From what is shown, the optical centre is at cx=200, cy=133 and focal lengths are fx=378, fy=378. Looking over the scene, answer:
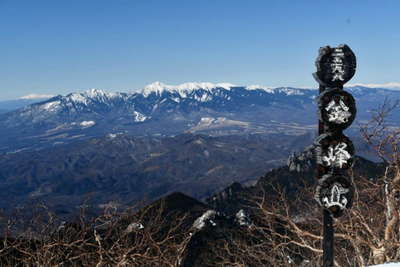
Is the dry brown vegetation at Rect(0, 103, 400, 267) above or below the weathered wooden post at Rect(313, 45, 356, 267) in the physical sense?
below

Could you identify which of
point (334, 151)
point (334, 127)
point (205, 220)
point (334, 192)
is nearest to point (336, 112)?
point (334, 127)

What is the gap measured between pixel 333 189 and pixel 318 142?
982 mm

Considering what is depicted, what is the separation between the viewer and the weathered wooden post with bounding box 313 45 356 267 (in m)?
7.33

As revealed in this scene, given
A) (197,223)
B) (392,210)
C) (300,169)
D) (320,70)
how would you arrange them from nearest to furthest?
1. (320,70)
2. (392,210)
3. (197,223)
4. (300,169)

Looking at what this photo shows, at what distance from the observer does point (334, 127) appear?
7.46 metres

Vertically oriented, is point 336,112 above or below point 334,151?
above

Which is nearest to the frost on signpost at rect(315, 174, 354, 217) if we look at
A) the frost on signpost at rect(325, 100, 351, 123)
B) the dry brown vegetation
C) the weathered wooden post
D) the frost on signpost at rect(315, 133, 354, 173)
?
the weathered wooden post

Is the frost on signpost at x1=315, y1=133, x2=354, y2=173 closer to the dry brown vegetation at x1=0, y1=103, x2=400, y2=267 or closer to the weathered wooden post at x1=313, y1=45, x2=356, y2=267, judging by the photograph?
the weathered wooden post at x1=313, y1=45, x2=356, y2=267

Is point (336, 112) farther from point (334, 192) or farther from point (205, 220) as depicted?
point (205, 220)

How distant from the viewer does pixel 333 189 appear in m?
7.53

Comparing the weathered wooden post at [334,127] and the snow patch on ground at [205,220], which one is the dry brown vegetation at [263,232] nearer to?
→ the weathered wooden post at [334,127]

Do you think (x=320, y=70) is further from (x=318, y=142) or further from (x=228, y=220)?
(x=228, y=220)

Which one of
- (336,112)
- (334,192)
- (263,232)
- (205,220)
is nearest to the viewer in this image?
(336,112)

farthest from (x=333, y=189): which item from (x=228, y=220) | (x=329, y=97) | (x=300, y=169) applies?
(x=300, y=169)
